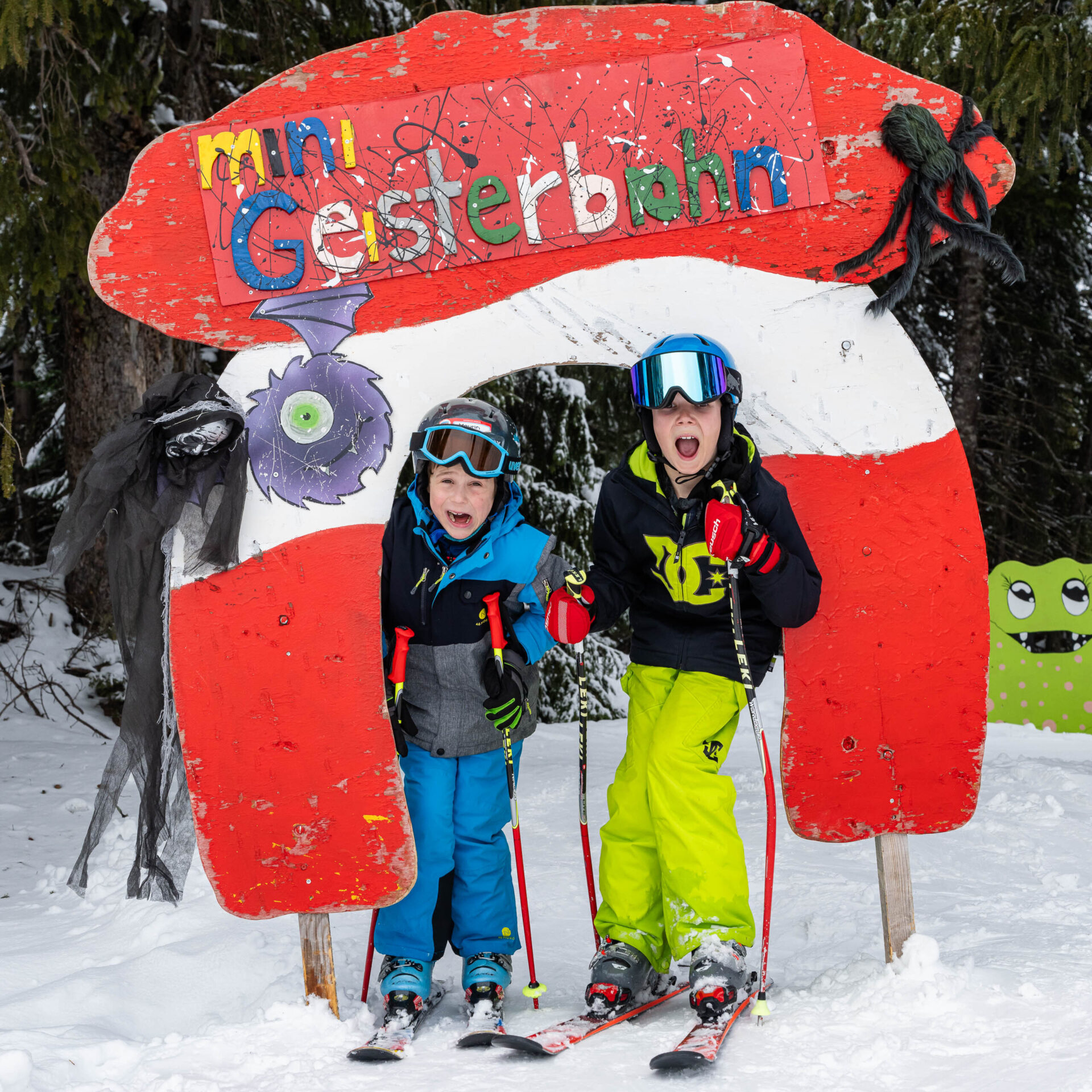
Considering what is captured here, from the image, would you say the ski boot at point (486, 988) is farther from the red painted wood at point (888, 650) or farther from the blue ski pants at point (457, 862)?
the red painted wood at point (888, 650)

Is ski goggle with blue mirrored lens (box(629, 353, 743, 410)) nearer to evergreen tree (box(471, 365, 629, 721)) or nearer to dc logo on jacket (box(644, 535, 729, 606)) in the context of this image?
dc logo on jacket (box(644, 535, 729, 606))

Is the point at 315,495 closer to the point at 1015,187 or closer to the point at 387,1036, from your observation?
the point at 387,1036

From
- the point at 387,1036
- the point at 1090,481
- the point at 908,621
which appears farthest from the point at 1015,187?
the point at 387,1036

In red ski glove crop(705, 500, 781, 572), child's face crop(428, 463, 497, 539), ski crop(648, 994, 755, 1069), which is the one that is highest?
child's face crop(428, 463, 497, 539)

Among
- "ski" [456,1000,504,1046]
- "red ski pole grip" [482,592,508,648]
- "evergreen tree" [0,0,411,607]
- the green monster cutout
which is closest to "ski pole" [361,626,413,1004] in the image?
"red ski pole grip" [482,592,508,648]

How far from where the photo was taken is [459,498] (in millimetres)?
2742

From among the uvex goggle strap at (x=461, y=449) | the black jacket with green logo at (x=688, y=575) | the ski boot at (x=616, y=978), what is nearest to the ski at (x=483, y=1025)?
the ski boot at (x=616, y=978)

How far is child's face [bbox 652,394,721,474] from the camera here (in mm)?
2652

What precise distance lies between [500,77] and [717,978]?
225 cm

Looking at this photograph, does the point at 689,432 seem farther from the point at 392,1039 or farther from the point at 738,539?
the point at 392,1039

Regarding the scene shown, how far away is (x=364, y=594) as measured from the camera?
2.72 metres

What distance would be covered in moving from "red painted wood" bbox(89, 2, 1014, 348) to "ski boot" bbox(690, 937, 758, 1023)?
5.49 feet

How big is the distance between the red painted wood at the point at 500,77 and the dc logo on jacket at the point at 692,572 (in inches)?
29.4

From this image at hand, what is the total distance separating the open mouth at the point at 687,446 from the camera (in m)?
2.69
